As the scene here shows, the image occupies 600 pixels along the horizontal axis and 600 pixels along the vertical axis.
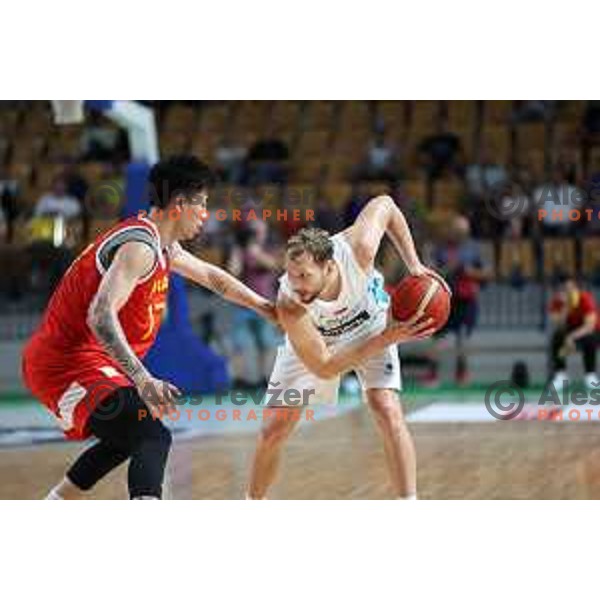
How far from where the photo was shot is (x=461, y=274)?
39.8 ft

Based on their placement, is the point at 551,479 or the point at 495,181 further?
the point at 495,181

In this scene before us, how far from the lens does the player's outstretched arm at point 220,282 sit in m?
5.61

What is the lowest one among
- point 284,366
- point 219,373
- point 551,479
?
point 219,373

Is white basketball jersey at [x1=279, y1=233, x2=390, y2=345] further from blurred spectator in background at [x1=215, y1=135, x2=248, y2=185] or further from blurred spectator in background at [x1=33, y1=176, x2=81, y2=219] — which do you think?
blurred spectator in background at [x1=215, y1=135, x2=248, y2=185]

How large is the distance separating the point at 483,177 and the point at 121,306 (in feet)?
27.6

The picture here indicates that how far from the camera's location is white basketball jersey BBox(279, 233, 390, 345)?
19.1ft

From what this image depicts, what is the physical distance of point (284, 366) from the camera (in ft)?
19.2

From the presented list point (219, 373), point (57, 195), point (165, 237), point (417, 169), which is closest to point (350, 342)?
point (165, 237)

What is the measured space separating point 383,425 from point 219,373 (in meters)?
5.93

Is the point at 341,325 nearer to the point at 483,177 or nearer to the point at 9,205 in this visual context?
the point at 9,205

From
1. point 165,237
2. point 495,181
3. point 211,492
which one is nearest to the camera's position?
point 165,237

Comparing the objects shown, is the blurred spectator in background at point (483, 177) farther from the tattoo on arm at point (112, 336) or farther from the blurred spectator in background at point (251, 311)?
the tattoo on arm at point (112, 336)
